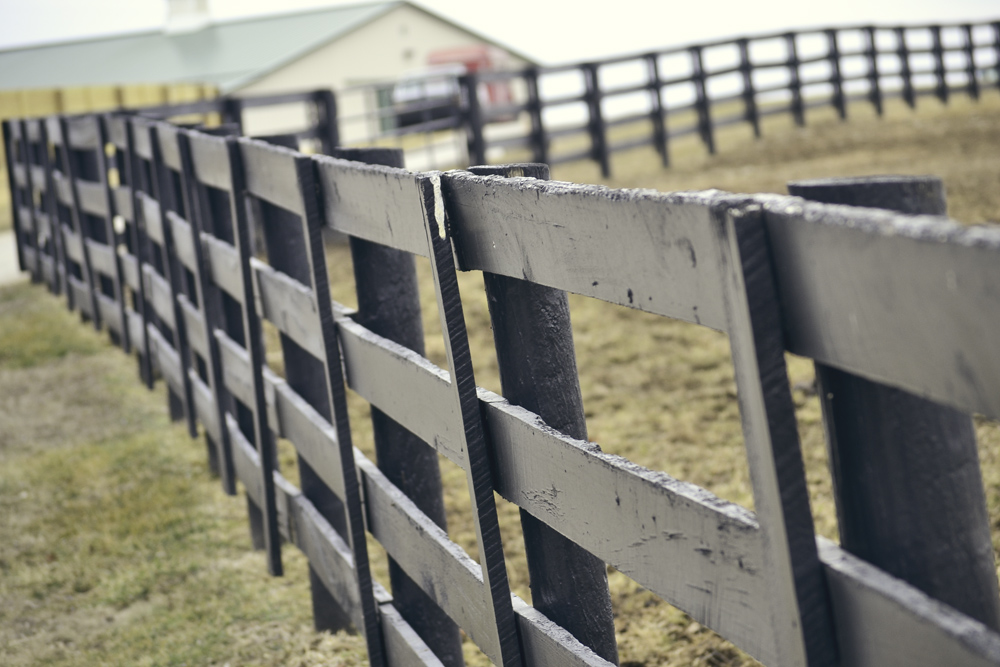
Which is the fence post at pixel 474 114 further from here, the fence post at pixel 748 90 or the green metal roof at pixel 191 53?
the green metal roof at pixel 191 53

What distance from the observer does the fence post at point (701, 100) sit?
14.6 m

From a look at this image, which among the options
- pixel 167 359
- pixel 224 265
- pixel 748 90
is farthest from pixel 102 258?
pixel 748 90

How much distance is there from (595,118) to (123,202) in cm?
847

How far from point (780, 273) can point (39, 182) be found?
10061mm

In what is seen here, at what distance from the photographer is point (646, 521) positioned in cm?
143

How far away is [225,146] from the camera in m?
3.54

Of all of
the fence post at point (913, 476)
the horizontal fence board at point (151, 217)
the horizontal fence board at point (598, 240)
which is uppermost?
the horizontal fence board at point (151, 217)

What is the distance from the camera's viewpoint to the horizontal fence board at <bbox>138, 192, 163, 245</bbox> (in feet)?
17.6

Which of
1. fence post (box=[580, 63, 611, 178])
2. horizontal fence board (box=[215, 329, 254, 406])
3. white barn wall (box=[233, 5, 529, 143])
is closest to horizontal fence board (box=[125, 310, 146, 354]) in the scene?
horizontal fence board (box=[215, 329, 254, 406])

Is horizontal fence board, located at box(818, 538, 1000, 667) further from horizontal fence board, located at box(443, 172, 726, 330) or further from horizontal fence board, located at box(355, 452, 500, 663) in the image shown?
horizontal fence board, located at box(355, 452, 500, 663)

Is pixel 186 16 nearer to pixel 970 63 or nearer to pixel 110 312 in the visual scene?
pixel 970 63

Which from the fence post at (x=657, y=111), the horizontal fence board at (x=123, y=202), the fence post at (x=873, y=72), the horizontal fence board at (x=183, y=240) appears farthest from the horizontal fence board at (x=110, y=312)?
the fence post at (x=873, y=72)

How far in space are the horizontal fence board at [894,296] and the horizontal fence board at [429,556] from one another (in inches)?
45.6

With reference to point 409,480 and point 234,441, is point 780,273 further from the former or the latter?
point 234,441
